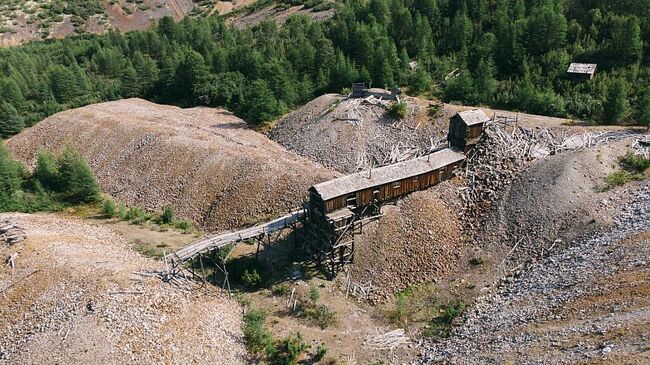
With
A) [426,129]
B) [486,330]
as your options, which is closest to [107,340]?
[486,330]

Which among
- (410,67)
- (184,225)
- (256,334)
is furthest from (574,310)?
(410,67)

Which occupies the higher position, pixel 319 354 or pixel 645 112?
pixel 645 112

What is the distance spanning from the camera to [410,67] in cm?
7081

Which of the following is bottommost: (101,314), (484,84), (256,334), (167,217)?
(256,334)

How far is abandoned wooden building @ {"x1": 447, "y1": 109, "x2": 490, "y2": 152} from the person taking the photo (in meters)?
41.5

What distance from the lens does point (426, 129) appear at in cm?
5238

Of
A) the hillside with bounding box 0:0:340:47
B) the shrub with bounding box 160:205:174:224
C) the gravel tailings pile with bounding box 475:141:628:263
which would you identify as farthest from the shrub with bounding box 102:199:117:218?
the hillside with bounding box 0:0:340:47

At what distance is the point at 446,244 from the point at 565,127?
61.8 ft

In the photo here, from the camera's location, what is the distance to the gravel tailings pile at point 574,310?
25719 mm

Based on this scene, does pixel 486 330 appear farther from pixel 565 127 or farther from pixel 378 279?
pixel 565 127

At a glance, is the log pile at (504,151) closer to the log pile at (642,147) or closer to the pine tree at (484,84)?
the log pile at (642,147)

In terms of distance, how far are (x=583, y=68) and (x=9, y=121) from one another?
80.1 m

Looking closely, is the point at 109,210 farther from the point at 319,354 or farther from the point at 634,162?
the point at 634,162

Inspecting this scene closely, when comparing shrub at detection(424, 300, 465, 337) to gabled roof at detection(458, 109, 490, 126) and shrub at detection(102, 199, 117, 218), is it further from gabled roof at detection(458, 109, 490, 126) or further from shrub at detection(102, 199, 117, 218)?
shrub at detection(102, 199, 117, 218)
